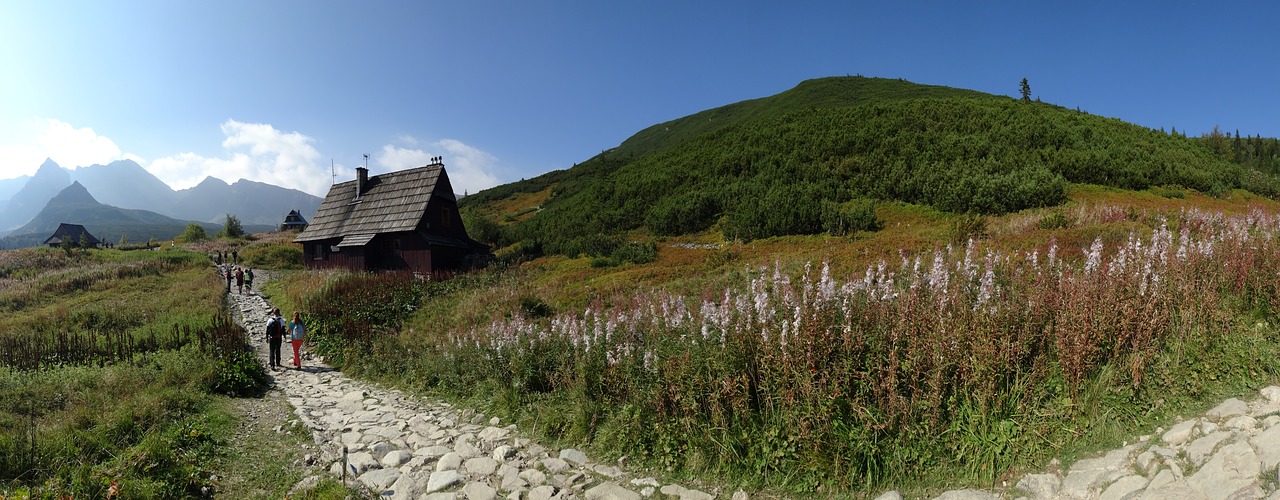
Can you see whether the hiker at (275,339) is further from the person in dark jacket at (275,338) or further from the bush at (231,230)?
the bush at (231,230)

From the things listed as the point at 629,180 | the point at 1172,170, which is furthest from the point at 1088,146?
the point at 629,180

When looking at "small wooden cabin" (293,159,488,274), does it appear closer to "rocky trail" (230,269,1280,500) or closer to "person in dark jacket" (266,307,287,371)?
"person in dark jacket" (266,307,287,371)

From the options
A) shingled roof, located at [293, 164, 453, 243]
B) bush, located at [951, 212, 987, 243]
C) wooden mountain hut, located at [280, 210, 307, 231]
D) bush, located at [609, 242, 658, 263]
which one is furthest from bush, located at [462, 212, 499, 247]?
wooden mountain hut, located at [280, 210, 307, 231]

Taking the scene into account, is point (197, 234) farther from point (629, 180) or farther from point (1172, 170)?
point (1172, 170)

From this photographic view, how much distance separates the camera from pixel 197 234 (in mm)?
63156

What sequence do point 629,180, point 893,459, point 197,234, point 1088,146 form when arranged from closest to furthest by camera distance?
1. point 893,459
2. point 1088,146
3. point 629,180
4. point 197,234

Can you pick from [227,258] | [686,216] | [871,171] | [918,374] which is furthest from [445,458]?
[227,258]

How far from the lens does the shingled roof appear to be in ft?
99.2

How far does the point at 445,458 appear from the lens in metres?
6.39

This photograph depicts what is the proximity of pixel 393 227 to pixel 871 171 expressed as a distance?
29.1m

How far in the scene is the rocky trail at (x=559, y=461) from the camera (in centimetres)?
368

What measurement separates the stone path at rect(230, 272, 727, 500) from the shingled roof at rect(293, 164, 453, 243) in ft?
73.5

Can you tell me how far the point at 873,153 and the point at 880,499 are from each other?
3542cm

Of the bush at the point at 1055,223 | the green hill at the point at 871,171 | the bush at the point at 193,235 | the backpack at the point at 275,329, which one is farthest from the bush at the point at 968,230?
the bush at the point at 193,235
